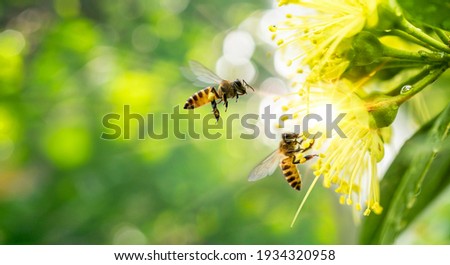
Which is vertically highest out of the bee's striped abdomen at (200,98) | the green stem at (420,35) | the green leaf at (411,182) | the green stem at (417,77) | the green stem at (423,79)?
the bee's striped abdomen at (200,98)

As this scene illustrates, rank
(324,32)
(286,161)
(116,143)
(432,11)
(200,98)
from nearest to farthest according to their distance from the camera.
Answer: (432,11) < (324,32) < (286,161) < (200,98) < (116,143)

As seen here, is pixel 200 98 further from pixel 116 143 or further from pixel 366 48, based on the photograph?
pixel 116 143

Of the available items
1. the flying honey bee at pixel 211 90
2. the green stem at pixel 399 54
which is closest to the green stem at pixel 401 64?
the green stem at pixel 399 54

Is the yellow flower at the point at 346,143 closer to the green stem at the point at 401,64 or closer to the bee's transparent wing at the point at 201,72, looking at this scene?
the green stem at the point at 401,64

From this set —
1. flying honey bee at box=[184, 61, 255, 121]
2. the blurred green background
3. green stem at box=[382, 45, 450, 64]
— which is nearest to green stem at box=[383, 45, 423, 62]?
green stem at box=[382, 45, 450, 64]

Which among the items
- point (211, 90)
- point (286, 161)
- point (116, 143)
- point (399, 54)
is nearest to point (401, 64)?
point (399, 54)

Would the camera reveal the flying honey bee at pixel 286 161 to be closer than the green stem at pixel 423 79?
No
